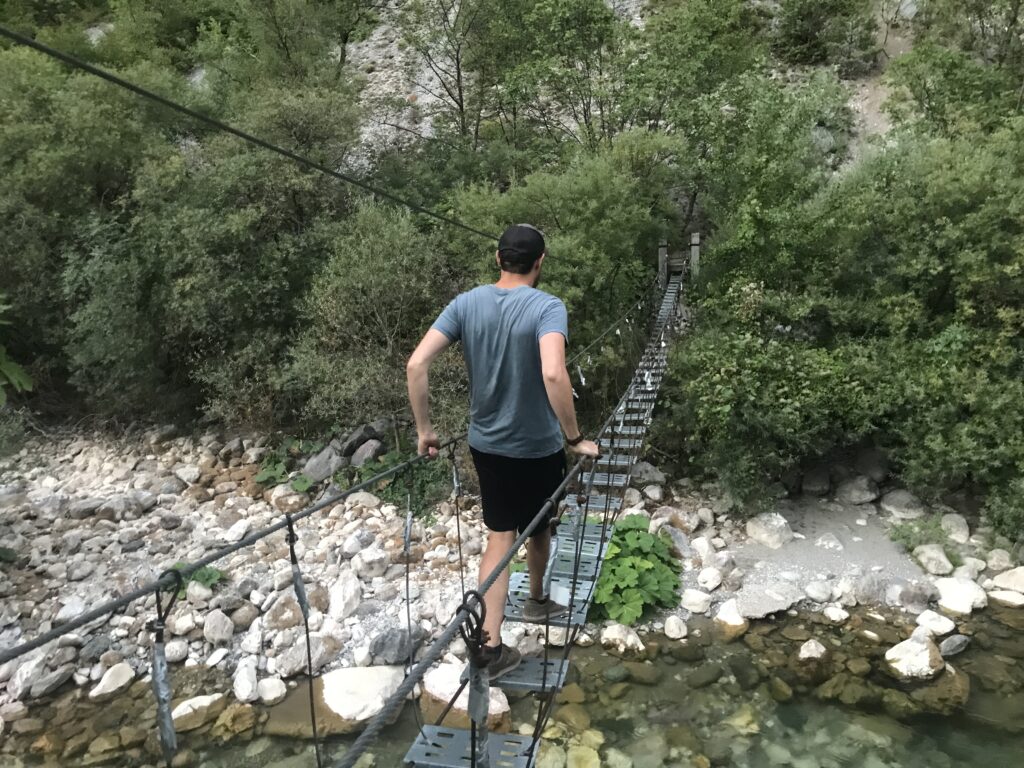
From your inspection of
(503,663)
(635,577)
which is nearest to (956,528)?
(635,577)

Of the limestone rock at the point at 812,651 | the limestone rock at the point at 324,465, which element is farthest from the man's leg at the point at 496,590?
the limestone rock at the point at 324,465

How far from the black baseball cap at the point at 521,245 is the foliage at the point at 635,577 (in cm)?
293

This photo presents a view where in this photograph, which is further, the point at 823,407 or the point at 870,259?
the point at 870,259

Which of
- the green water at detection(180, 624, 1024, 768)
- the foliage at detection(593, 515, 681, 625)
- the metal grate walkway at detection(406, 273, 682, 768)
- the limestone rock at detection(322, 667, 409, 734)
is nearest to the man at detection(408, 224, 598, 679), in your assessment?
the metal grate walkway at detection(406, 273, 682, 768)

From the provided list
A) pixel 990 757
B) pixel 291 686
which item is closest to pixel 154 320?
pixel 291 686

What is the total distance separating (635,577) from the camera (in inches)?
168

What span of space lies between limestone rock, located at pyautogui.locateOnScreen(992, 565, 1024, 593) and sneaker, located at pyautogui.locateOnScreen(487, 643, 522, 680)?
379 cm

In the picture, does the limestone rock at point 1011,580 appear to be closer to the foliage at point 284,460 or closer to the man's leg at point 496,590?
the man's leg at point 496,590

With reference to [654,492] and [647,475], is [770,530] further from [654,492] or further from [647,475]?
[647,475]

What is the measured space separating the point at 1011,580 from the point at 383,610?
13.3 feet

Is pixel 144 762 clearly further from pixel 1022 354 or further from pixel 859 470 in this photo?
pixel 1022 354

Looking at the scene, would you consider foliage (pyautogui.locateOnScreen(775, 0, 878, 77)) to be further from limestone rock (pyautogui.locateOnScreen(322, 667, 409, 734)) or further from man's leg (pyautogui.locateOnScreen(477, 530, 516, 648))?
man's leg (pyautogui.locateOnScreen(477, 530, 516, 648))

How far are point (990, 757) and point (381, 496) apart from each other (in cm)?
438

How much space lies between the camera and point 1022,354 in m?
4.59
